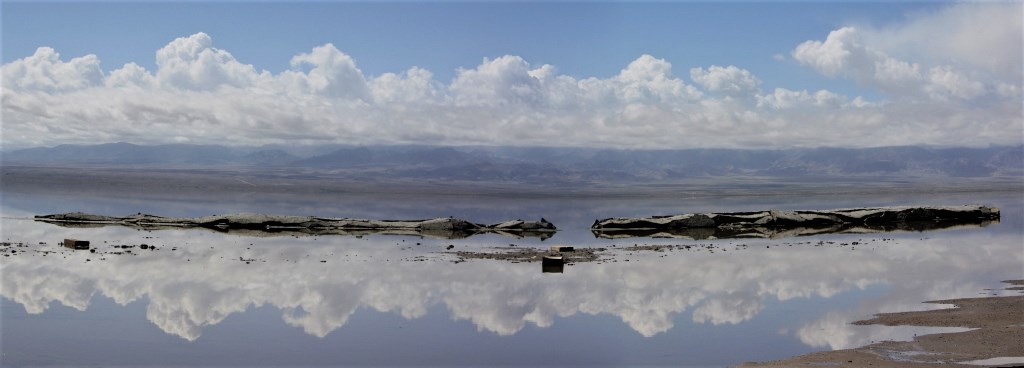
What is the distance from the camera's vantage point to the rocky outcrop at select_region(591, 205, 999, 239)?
120 feet

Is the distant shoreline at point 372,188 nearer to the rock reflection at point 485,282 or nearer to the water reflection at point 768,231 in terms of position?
the water reflection at point 768,231

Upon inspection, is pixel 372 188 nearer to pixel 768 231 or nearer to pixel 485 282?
pixel 768 231

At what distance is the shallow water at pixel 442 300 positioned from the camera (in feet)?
44.0

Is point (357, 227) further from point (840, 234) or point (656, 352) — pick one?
point (656, 352)

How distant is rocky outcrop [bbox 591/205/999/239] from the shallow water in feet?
20.6

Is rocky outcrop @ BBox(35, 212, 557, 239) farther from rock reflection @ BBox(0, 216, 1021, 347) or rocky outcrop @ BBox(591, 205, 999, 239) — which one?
rock reflection @ BBox(0, 216, 1021, 347)

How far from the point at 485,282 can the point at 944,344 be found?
9677mm

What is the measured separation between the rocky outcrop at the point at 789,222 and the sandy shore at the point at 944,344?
18.0 meters

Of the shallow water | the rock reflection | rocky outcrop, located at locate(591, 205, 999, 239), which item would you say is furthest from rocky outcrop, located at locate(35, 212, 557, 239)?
the rock reflection

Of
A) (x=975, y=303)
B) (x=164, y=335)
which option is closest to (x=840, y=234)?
(x=975, y=303)

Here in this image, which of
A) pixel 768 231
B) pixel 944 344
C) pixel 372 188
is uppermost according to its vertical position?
pixel 372 188

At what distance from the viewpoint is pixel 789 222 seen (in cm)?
3997

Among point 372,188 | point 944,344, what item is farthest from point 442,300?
point 372,188

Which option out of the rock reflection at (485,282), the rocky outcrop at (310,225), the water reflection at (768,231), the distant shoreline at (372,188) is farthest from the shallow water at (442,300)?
the distant shoreline at (372,188)
